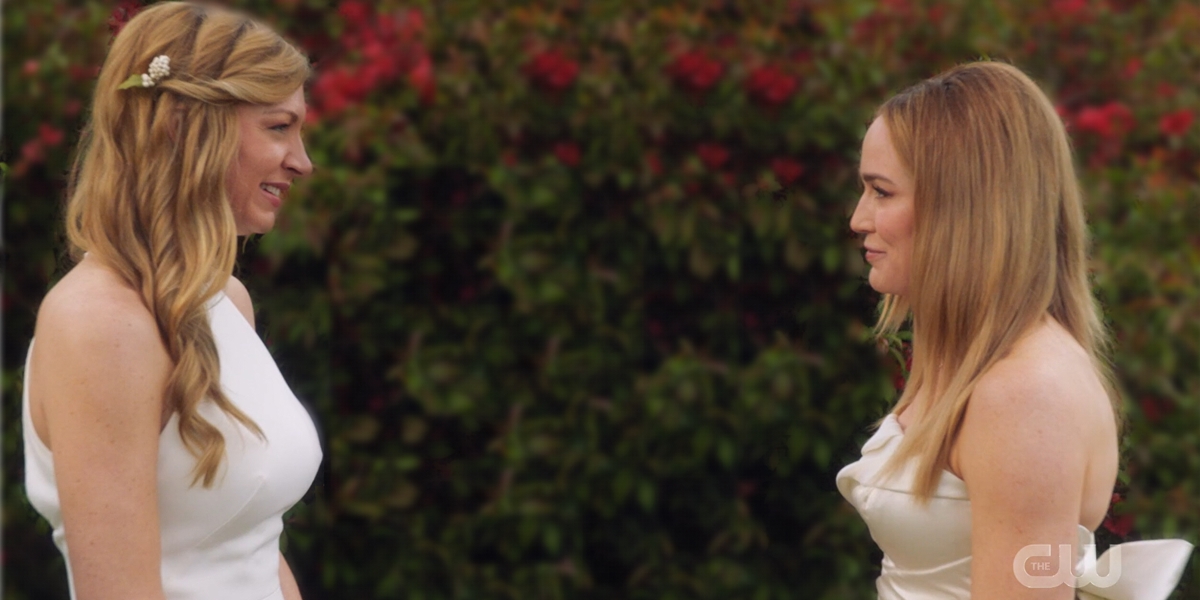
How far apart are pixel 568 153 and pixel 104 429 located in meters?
2.10

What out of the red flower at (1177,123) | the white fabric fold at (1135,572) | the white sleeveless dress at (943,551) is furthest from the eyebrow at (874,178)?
the red flower at (1177,123)

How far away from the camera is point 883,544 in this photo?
2.35 meters

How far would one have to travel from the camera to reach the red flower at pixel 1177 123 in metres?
4.02

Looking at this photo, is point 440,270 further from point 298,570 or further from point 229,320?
point 229,320

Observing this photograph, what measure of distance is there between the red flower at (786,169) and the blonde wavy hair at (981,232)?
1.52m

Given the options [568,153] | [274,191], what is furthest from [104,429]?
[568,153]

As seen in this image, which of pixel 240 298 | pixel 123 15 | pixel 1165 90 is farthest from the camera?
pixel 1165 90

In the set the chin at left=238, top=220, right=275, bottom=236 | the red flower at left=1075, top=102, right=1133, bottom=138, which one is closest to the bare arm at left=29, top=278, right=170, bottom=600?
the chin at left=238, top=220, right=275, bottom=236

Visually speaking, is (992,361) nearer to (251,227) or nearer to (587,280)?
(251,227)

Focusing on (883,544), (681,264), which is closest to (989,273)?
(883,544)

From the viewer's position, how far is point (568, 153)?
382 centimetres

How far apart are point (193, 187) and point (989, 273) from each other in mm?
1424

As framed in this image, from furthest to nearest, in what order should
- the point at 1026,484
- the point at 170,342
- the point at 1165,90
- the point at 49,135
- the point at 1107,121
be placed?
the point at 1165,90 < the point at 1107,121 < the point at 49,135 < the point at 170,342 < the point at 1026,484

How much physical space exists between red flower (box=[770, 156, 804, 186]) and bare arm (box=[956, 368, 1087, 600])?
6.09 ft
